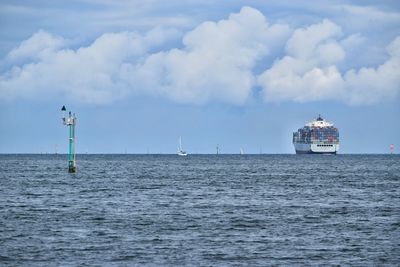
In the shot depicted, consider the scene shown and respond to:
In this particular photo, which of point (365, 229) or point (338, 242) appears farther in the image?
point (365, 229)

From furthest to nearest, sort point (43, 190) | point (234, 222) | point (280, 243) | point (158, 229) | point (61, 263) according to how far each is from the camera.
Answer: point (43, 190) → point (234, 222) → point (158, 229) → point (280, 243) → point (61, 263)

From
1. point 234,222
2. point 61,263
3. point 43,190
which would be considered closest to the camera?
point 61,263

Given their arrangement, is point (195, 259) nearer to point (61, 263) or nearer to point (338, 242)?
point (61, 263)

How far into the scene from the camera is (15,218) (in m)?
48.9

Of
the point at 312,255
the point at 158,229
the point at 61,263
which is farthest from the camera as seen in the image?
the point at 158,229

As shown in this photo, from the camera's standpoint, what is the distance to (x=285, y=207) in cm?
5828

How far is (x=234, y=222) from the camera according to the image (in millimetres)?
46969

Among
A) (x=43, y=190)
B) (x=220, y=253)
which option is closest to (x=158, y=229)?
(x=220, y=253)

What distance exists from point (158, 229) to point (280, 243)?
8.03 m

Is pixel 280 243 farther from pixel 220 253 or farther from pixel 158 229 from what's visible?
pixel 158 229

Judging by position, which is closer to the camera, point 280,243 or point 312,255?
point 312,255

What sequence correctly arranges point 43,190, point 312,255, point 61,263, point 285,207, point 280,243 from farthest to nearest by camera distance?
1. point 43,190
2. point 285,207
3. point 280,243
4. point 312,255
5. point 61,263

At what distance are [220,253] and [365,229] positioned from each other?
12.1 meters

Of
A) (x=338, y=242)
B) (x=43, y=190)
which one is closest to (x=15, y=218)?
(x=338, y=242)
